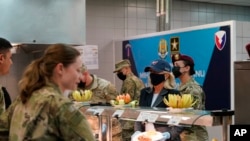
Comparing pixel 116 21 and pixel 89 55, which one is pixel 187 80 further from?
pixel 116 21

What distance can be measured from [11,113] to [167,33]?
14.1 ft

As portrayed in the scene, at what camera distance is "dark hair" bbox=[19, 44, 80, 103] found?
1.81m

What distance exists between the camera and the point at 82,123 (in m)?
1.69

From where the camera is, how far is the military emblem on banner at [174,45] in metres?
5.81

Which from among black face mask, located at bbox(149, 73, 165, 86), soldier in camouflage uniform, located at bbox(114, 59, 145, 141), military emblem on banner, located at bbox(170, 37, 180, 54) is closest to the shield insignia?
military emblem on banner, located at bbox(170, 37, 180, 54)

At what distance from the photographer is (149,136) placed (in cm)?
259

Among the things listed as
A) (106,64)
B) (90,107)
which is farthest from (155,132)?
(106,64)

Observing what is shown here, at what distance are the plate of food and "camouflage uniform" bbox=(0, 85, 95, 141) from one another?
35.6 inches

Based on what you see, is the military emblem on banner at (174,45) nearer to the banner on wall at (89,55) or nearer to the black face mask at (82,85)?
the banner on wall at (89,55)

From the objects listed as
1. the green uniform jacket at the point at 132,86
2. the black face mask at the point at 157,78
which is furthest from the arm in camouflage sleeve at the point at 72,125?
the green uniform jacket at the point at 132,86

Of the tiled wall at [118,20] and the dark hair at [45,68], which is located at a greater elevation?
the tiled wall at [118,20]

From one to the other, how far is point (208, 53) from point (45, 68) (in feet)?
12.3

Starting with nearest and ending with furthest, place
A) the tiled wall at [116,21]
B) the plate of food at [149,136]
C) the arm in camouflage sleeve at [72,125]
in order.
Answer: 1. the arm in camouflage sleeve at [72,125]
2. the plate of food at [149,136]
3. the tiled wall at [116,21]

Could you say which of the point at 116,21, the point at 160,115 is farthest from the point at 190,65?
the point at 116,21
